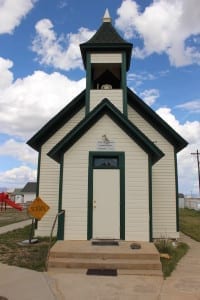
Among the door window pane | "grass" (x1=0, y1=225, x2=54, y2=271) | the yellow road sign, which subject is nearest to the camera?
"grass" (x1=0, y1=225, x2=54, y2=271)

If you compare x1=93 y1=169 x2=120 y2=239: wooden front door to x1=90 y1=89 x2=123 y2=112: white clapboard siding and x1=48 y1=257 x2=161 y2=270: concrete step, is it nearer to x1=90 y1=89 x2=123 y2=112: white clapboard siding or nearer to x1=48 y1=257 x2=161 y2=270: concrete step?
x1=48 y1=257 x2=161 y2=270: concrete step

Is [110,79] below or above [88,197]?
above

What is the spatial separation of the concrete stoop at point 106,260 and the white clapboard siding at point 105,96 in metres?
5.85

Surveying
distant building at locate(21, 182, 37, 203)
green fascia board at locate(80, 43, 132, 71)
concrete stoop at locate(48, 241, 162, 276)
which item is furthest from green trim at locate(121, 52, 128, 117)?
distant building at locate(21, 182, 37, 203)

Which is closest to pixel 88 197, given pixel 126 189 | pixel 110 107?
pixel 126 189

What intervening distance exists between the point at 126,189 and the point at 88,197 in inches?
50.5

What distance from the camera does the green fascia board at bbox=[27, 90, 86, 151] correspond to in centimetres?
1386

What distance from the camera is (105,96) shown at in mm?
12852

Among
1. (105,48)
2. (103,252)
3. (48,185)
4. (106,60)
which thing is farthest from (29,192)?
(103,252)

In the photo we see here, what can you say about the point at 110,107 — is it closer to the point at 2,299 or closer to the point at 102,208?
the point at 102,208

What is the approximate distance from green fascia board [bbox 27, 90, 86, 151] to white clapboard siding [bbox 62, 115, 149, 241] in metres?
2.82

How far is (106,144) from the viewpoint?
1139 centimetres

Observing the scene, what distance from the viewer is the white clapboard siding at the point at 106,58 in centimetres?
1314

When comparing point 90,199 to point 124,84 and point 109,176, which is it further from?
point 124,84
